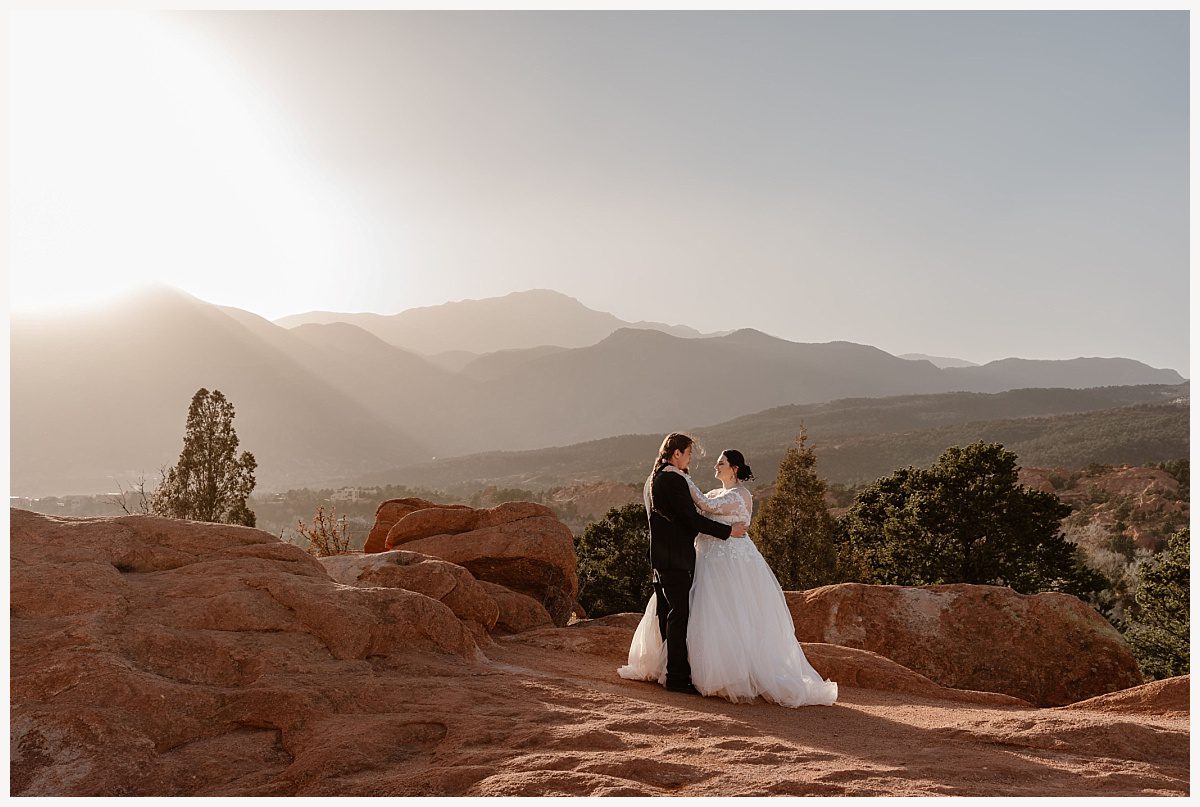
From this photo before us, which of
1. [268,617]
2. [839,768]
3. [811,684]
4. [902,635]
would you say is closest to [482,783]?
[839,768]

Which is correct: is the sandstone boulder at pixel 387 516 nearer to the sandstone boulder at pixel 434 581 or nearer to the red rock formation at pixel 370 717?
the sandstone boulder at pixel 434 581

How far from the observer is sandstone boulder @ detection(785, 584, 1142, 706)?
11297 mm

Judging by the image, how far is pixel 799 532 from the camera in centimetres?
2303

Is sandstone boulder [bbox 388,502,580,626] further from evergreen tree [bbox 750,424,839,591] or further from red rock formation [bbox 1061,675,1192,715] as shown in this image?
evergreen tree [bbox 750,424,839,591]

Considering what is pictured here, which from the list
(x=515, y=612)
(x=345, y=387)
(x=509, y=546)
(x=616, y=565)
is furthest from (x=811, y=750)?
(x=345, y=387)

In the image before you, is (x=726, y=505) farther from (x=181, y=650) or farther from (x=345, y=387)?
(x=345, y=387)

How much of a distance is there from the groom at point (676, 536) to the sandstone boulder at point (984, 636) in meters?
4.61

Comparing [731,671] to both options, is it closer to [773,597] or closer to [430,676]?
[773,597]

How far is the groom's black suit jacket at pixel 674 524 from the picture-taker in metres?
8.09

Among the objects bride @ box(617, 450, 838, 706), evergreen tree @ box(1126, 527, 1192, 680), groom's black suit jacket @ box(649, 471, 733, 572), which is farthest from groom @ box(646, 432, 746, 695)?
evergreen tree @ box(1126, 527, 1192, 680)

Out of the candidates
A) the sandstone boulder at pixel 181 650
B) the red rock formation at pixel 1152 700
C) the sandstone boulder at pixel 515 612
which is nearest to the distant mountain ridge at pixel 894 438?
the sandstone boulder at pixel 515 612

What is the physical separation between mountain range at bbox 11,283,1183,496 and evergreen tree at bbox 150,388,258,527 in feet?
252

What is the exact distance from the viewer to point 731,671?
785 cm

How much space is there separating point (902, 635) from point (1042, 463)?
189 feet
